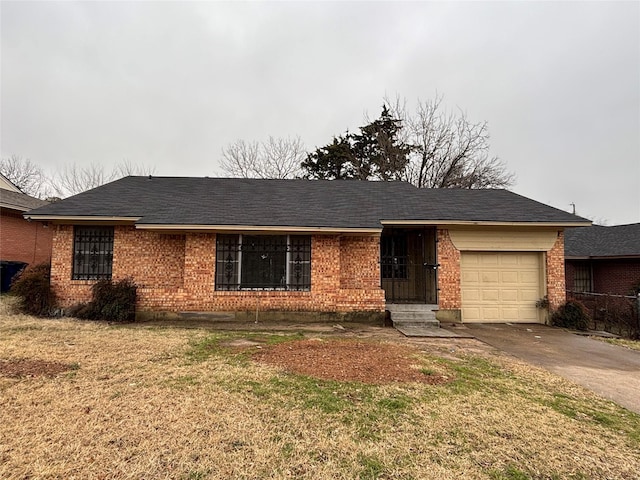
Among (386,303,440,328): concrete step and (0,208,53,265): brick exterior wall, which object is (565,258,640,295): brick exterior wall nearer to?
(386,303,440,328): concrete step

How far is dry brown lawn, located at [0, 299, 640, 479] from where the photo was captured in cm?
271

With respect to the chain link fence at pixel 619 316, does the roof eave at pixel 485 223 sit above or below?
above

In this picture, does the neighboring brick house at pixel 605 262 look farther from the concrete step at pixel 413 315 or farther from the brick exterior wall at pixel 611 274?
the concrete step at pixel 413 315

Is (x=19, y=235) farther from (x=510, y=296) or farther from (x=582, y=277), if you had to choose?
(x=582, y=277)

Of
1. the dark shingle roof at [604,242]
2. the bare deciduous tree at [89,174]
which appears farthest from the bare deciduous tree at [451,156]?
the bare deciduous tree at [89,174]

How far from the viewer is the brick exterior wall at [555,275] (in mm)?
10214

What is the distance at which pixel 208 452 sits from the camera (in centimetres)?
285

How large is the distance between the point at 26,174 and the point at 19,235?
73.1ft

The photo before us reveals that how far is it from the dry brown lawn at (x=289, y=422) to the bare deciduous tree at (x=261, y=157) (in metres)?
22.0

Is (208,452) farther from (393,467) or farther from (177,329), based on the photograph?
(177,329)

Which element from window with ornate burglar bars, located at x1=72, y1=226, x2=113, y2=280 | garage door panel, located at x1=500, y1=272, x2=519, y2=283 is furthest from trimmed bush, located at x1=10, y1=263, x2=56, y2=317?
garage door panel, located at x1=500, y1=272, x2=519, y2=283

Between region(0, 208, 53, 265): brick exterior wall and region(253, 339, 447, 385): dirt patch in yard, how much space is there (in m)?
14.3

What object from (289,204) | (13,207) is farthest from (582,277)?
(13,207)

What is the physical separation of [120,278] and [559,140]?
26691 millimetres
